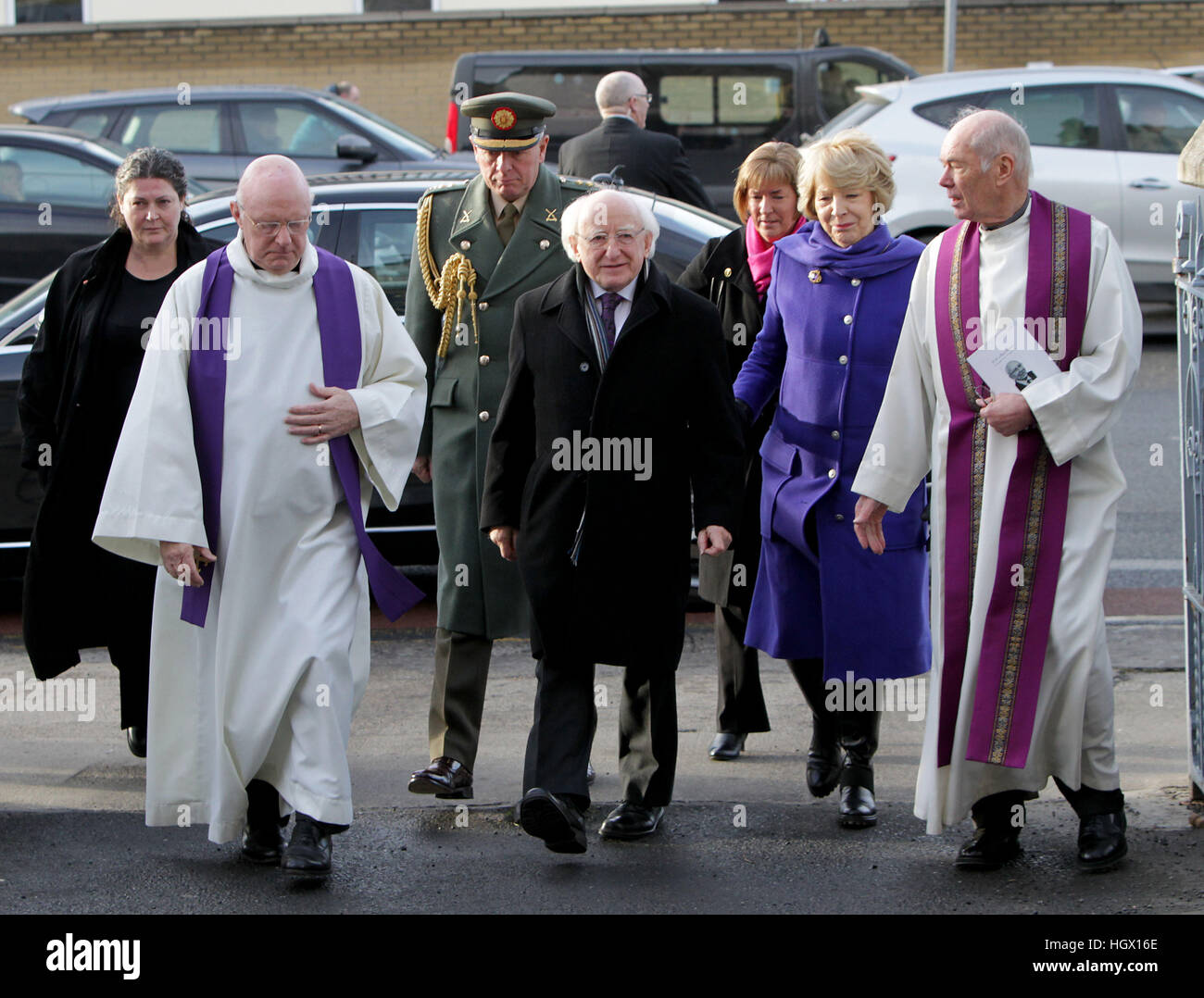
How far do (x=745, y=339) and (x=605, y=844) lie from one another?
176 centimetres

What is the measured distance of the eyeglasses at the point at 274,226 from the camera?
4.91 meters

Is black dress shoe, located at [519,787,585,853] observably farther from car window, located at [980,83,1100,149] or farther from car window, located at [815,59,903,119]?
car window, located at [815,59,903,119]

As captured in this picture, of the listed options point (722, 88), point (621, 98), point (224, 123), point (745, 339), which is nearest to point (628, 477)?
point (745, 339)

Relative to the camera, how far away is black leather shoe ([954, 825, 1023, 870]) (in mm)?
4836

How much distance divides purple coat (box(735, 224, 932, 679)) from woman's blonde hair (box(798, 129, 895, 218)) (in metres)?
0.14

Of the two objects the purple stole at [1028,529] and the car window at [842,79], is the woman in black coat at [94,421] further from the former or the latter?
the car window at [842,79]

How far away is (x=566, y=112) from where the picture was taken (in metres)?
17.0

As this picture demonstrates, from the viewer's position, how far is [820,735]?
564 cm

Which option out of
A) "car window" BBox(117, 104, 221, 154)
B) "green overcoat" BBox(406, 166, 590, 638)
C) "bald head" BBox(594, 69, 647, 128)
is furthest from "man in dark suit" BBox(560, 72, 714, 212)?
"car window" BBox(117, 104, 221, 154)

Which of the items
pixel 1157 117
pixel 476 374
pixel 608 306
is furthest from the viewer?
pixel 1157 117

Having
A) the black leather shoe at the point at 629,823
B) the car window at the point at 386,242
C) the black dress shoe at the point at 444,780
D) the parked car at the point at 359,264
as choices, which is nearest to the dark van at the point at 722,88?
the parked car at the point at 359,264

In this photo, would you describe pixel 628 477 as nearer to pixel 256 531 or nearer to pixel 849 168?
pixel 256 531
